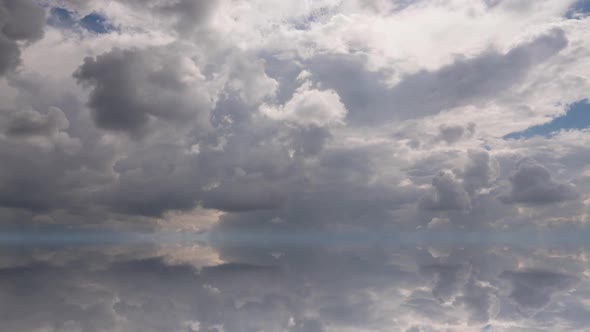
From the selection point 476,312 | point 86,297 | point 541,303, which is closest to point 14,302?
point 86,297

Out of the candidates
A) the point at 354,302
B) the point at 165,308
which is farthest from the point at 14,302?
the point at 354,302

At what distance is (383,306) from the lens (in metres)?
40.0

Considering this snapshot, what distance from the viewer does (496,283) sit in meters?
56.7

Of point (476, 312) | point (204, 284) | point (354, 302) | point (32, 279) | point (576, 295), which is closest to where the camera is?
point (476, 312)

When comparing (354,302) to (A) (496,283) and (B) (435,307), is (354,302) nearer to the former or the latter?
(B) (435,307)

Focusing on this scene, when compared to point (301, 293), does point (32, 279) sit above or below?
above

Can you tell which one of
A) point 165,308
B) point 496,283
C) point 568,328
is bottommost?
point 568,328

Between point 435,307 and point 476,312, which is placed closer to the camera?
point 476,312

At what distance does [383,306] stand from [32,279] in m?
55.7

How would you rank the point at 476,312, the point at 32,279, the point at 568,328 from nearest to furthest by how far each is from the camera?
the point at 568,328 < the point at 476,312 < the point at 32,279

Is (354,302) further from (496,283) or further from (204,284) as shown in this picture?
(496,283)

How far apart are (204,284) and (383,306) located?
26.3 m

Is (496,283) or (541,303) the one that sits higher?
(496,283)

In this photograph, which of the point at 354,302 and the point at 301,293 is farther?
the point at 301,293
